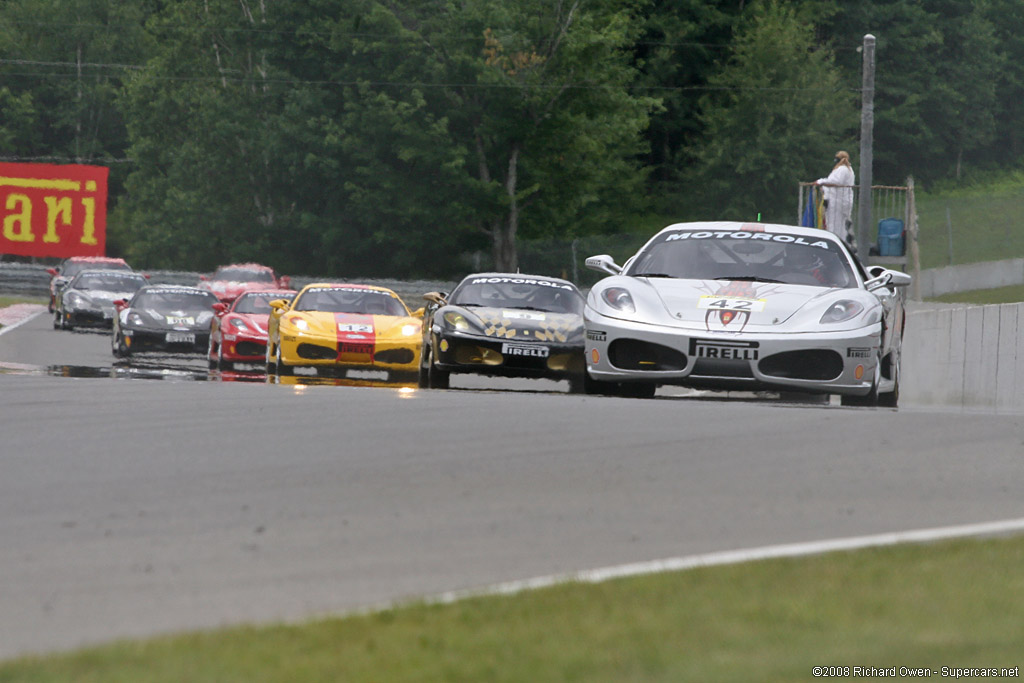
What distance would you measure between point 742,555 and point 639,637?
1.29 m

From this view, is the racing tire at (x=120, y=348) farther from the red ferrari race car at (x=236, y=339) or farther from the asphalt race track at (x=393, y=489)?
the asphalt race track at (x=393, y=489)

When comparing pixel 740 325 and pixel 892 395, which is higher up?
pixel 740 325

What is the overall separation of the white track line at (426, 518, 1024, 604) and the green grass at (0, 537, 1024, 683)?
9 cm

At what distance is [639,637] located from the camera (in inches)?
180

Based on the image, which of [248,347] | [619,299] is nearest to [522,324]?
[619,299]

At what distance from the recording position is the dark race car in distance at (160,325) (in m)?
22.3

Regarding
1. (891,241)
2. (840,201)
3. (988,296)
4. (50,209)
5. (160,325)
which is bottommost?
(160,325)

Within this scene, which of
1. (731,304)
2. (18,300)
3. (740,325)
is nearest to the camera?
(740,325)

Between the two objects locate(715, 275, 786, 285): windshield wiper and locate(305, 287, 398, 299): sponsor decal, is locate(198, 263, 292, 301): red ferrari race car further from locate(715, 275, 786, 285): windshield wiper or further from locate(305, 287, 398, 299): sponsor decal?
locate(715, 275, 786, 285): windshield wiper

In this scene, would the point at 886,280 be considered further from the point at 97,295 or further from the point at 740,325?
the point at 97,295

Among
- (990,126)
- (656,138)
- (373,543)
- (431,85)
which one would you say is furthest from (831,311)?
(990,126)

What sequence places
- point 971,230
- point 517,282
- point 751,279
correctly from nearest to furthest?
point 751,279 → point 517,282 → point 971,230

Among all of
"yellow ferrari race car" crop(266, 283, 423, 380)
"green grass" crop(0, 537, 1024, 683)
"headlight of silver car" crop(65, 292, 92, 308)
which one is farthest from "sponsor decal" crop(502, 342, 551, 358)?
"headlight of silver car" crop(65, 292, 92, 308)

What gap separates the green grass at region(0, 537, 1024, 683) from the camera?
13.7ft
